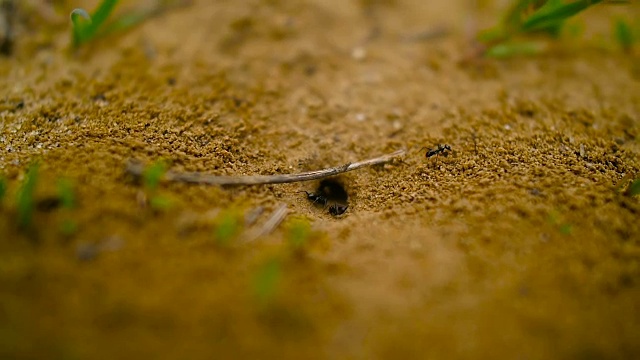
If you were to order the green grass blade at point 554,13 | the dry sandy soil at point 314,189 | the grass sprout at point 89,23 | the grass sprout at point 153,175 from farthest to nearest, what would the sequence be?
the grass sprout at point 89,23
the green grass blade at point 554,13
the grass sprout at point 153,175
the dry sandy soil at point 314,189

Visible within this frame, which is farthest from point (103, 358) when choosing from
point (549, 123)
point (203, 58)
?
point (549, 123)

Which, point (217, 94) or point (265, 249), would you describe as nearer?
point (265, 249)

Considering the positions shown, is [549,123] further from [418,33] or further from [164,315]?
[164,315]

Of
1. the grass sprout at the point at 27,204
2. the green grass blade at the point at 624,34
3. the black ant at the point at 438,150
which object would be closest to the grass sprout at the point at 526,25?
the green grass blade at the point at 624,34

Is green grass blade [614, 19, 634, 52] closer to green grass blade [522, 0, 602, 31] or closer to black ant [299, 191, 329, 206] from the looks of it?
green grass blade [522, 0, 602, 31]

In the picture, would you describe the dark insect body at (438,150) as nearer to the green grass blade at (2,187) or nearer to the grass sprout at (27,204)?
the grass sprout at (27,204)

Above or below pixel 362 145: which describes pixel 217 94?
above

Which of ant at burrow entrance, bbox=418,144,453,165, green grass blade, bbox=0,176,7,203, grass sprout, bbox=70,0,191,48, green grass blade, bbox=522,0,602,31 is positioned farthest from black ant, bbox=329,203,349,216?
grass sprout, bbox=70,0,191,48
